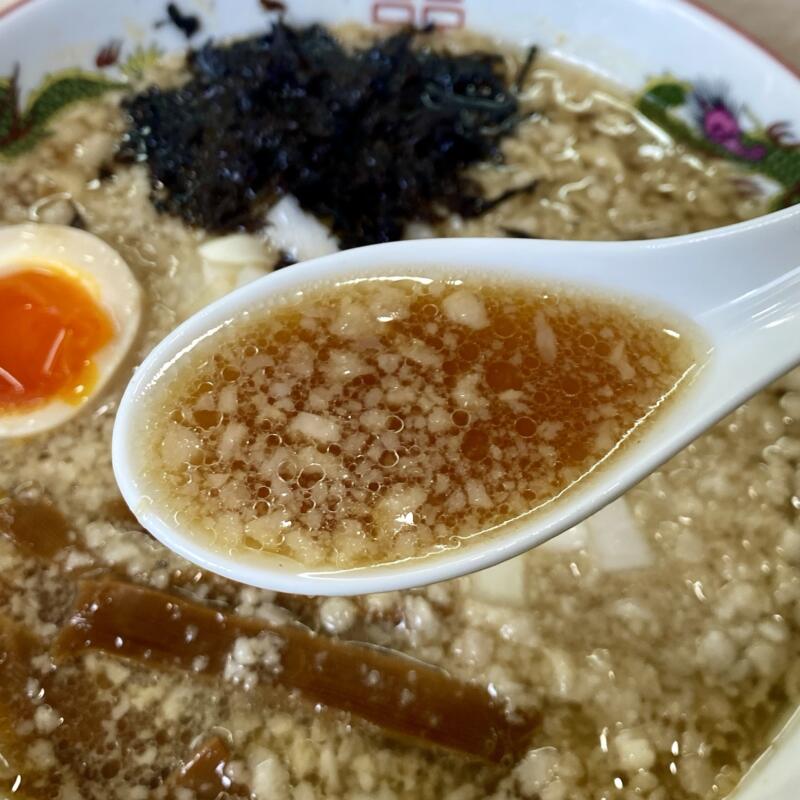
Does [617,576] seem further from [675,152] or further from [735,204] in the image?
[675,152]

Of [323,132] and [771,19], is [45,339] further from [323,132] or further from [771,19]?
[771,19]

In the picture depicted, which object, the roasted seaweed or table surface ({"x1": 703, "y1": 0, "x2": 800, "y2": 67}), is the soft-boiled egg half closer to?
the roasted seaweed

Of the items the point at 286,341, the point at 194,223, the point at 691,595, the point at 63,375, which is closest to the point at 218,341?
the point at 286,341

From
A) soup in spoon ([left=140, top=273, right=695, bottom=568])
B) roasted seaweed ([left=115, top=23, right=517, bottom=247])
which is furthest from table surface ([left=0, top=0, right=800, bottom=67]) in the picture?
soup in spoon ([left=140, top=273, right=695, bottom=568])

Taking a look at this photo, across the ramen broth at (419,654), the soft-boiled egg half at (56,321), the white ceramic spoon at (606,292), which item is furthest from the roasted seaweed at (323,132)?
the white ceramic spoon at (606,292)

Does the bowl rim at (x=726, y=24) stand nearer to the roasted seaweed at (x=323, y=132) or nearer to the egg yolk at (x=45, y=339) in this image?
the roasted seaweed at (x=323, y=132)

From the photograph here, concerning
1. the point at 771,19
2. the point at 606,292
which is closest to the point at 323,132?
the point at 606,292

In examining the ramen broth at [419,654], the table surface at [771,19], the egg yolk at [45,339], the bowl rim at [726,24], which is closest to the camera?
the ramen broth at [419,654]
